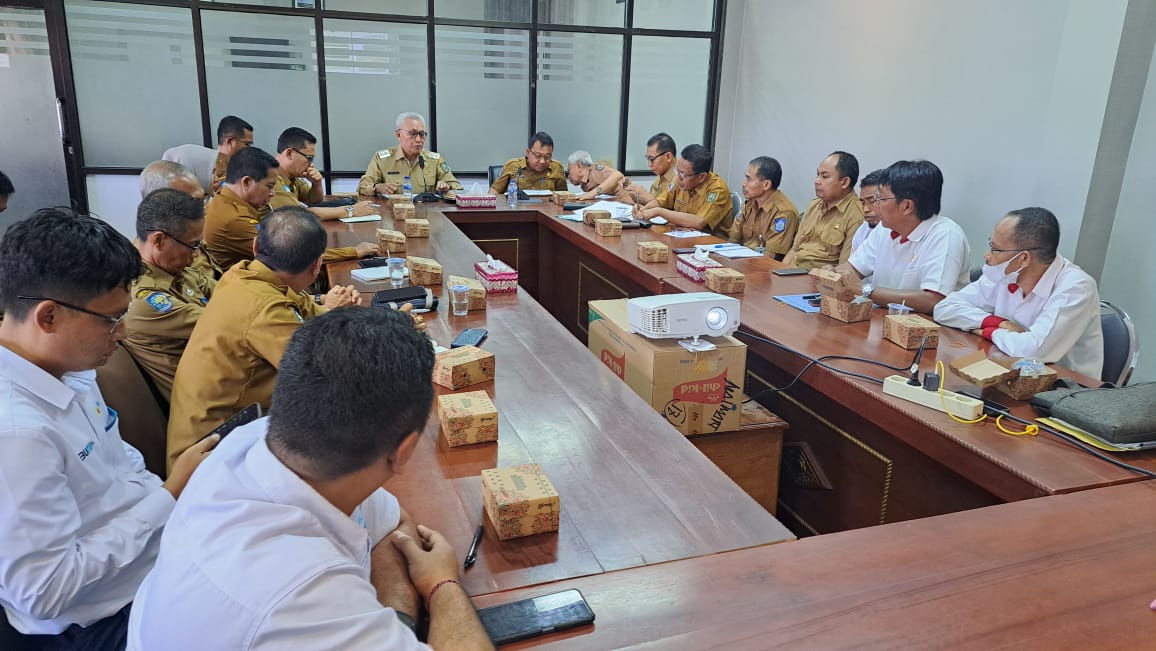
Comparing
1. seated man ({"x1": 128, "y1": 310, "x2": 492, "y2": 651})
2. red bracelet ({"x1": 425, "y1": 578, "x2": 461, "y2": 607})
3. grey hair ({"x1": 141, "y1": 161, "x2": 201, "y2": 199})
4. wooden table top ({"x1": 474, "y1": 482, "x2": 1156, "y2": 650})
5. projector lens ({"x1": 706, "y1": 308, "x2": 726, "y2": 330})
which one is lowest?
wooden table top ({"x1": 474, "y1": 482, "x2": 1156, "y2": 650})

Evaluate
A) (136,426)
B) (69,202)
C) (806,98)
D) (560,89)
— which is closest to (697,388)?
(136,426)

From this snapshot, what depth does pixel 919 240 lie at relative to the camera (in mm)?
3068

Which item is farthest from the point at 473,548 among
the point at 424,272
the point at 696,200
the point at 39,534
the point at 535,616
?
the point at 696,200

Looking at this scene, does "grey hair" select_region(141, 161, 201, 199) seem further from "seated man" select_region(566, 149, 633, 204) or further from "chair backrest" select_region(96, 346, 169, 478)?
"seated man" select_region(566, 149, 633, 204)

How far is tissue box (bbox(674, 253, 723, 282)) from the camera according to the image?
300 centimetres

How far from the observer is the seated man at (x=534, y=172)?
18.4 feet

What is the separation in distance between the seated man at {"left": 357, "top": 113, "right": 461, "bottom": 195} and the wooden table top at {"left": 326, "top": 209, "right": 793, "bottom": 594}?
3.56 meters

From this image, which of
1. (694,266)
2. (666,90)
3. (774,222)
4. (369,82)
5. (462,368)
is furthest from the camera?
(666,90)

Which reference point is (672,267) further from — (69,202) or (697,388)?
(69,202)

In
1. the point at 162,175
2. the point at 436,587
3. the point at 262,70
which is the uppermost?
the point at 262,70

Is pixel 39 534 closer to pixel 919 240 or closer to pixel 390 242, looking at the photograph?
pixel 390 242

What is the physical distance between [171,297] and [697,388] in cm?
157

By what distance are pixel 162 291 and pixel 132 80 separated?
439 cm

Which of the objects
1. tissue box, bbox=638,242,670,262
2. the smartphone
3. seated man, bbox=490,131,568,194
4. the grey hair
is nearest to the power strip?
the smartphone
